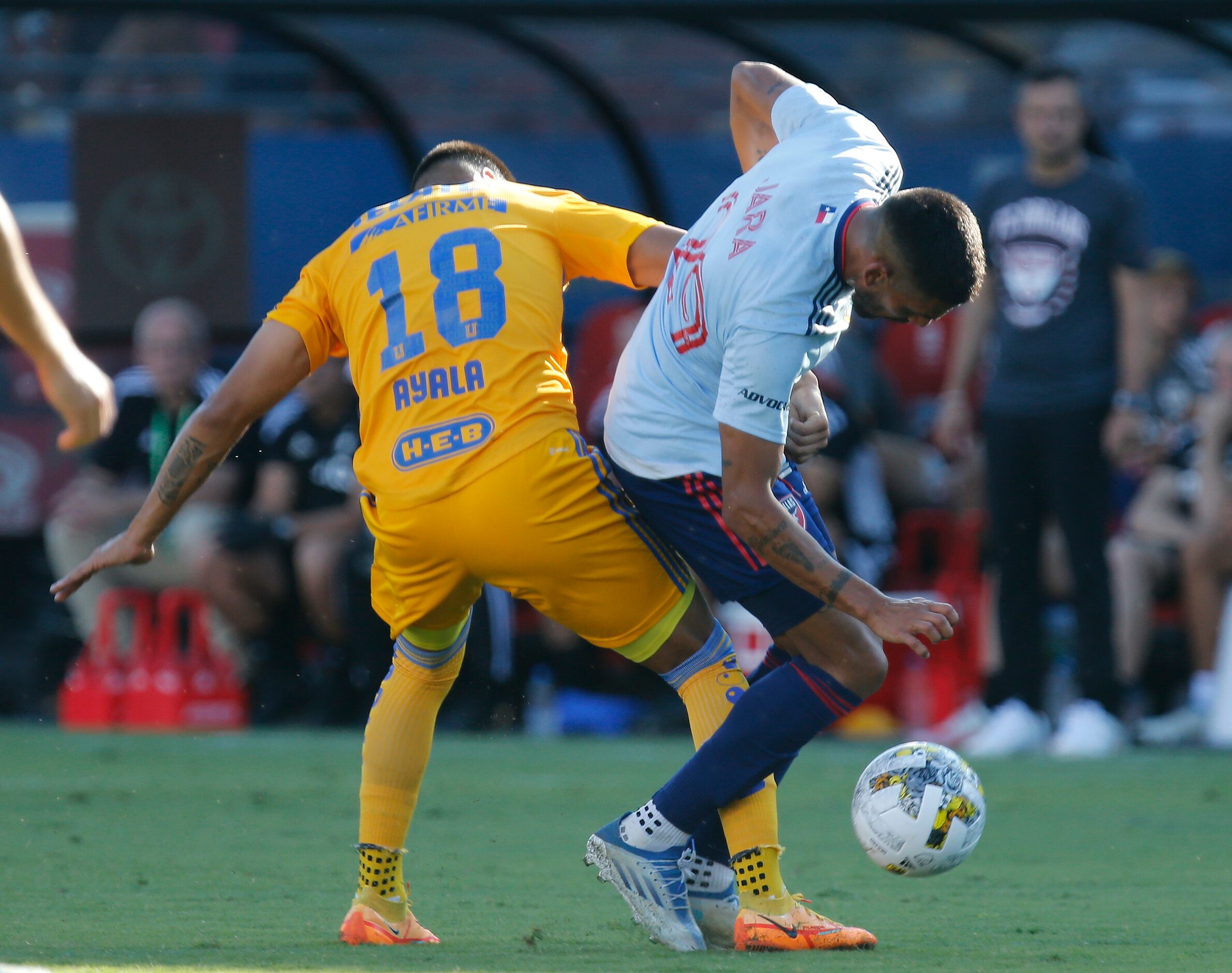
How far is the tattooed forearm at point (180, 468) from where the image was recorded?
4.12m

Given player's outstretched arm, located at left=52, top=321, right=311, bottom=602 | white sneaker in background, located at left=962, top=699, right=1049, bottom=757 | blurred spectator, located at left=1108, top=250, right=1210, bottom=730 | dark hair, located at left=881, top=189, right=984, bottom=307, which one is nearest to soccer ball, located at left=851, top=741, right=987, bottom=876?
dark hair, located at left=881, top=189, right=984, bottom=307

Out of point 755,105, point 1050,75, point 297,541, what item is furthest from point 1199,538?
point 755,105

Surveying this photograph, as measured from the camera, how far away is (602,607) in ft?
13.1

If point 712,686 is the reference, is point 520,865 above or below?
below

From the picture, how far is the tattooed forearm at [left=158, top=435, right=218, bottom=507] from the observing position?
412 centimetres

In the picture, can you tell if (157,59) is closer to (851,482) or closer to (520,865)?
(851,482)

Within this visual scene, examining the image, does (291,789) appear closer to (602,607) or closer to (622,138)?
(602,607)

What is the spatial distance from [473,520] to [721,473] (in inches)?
20.7

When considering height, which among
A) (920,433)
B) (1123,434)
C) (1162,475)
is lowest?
(920,433)

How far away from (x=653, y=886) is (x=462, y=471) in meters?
0.93

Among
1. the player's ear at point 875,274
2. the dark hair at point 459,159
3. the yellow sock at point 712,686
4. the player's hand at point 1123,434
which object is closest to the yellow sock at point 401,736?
the yellow sock at point 712,686

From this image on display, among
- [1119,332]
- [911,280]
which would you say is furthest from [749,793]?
[1119,332]

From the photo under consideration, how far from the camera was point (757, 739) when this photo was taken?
385 cm

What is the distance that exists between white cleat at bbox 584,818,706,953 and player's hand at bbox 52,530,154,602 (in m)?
1.16
